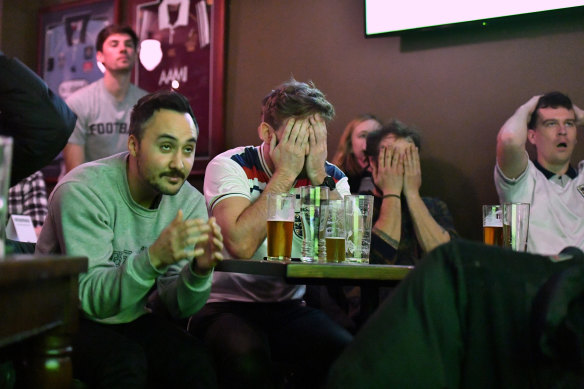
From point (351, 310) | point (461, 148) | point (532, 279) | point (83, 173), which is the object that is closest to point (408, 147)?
point (461, 148)

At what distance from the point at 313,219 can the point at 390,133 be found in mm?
1291

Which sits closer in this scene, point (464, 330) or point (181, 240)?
point (464, 330)

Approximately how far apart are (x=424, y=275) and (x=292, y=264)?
53 centimetres

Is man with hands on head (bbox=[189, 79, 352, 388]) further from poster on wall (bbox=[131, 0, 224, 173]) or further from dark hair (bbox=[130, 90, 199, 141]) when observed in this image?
poster on wall (bbox=[131, 0, 224, 173])

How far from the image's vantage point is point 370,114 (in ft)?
10.4

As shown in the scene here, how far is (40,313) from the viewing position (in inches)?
32.9

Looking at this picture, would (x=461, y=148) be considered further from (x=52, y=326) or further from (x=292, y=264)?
(x=52, y=326)

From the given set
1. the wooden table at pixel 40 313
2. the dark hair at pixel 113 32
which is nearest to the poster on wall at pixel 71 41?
the dark hair at pixel 113 32

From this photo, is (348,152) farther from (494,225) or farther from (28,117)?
(28,117)

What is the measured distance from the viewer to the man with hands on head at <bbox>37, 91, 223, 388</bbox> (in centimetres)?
131

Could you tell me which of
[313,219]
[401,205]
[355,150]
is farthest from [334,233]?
[355,150]

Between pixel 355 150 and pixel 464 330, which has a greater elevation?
pixel 355 150

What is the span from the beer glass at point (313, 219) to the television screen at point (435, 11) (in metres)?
1.80

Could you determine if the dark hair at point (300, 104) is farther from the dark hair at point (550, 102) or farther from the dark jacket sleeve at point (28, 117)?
the dark hair at point (550, 102)
